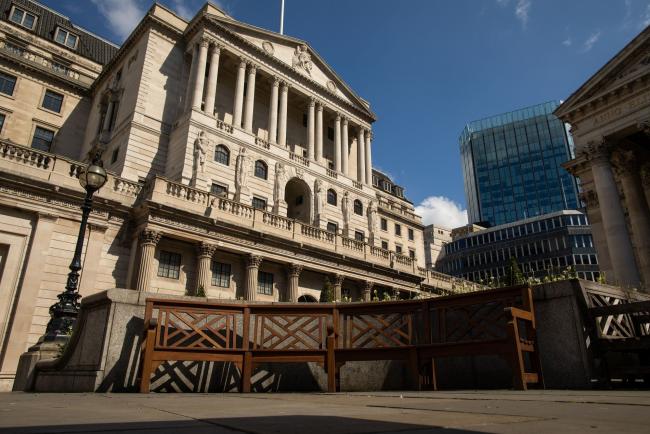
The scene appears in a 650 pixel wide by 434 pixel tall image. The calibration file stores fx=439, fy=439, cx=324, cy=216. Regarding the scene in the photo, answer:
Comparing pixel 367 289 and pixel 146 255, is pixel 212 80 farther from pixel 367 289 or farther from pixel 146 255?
pixel 367 289

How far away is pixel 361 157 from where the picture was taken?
46.7 m

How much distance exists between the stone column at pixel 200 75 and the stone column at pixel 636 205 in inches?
1188

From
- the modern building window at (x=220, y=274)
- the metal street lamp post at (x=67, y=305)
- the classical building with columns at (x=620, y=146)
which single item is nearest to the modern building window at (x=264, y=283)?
the modern building window at (x=220, y=274)

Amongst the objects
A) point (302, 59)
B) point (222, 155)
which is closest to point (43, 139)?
point (222, 155)

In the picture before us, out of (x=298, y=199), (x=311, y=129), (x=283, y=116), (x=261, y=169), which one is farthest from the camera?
(x=311, y=129)

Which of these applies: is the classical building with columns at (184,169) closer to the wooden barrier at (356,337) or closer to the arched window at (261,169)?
the arched window at (261,169)

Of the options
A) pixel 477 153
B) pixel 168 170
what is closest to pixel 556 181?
pixel 477 153

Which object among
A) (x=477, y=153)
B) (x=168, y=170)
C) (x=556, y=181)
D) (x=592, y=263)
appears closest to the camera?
(x=168, y=170)

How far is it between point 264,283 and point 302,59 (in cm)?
2547

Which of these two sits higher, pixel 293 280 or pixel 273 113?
pixel 273 113

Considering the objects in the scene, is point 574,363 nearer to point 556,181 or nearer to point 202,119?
point 202,119

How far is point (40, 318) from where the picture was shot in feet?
68.0

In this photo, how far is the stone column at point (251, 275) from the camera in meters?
26.8

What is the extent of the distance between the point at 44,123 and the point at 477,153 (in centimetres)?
13625
